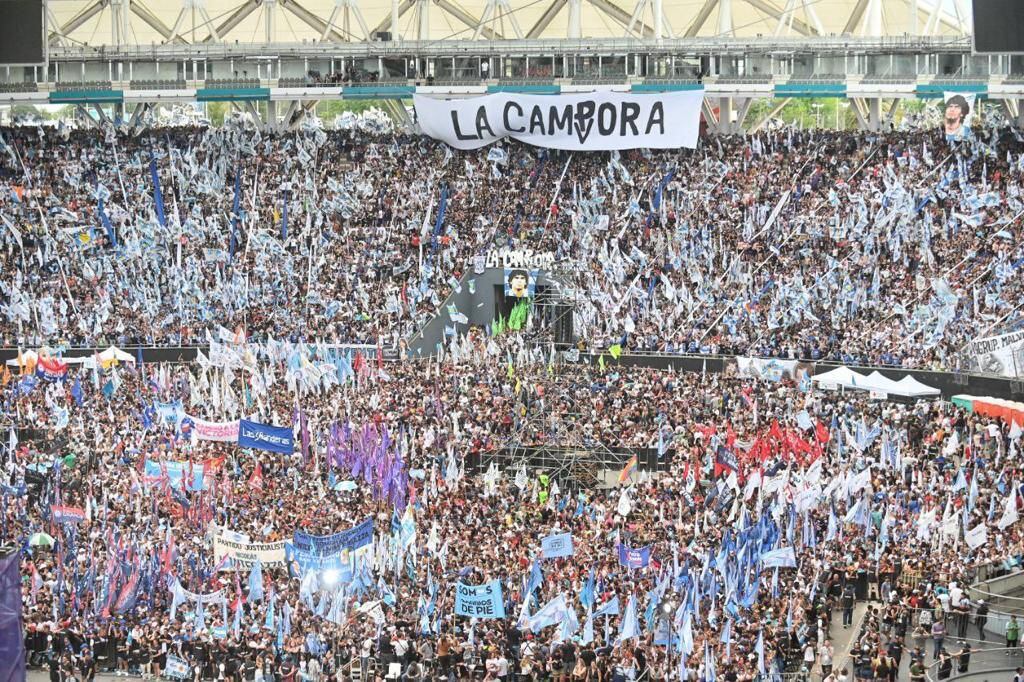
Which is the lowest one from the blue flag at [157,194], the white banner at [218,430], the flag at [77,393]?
the white banner at [218,430]

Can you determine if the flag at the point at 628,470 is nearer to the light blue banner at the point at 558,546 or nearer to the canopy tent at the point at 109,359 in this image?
the light blue banner at the point at 558,546

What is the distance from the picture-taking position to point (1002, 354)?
36.1 m

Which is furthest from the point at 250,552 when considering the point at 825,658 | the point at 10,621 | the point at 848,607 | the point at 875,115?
the point at 875,115

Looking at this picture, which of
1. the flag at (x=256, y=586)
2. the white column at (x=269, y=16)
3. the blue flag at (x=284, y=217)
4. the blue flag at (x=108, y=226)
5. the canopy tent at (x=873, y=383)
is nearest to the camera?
the flag at (x=256, y=586)

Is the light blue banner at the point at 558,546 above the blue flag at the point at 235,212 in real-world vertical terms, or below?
below

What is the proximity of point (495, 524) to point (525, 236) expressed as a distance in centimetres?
2012

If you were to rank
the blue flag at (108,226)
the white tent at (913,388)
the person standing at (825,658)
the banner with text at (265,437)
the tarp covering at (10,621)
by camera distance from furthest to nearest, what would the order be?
1. the blue flag at (108,226)
2. the white tent at (913,388)
3. the banner with text at (265,437)
4. the person standing at (825,658)
5. the tarp covering at (10,621)

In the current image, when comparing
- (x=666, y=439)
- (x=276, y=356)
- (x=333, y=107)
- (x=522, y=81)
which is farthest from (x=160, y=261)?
(x=333, y=107)

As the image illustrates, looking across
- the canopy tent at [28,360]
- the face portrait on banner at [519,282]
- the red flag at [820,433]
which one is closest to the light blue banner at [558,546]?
the red flag at [820,433]

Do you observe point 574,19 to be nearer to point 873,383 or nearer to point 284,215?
point 284,215

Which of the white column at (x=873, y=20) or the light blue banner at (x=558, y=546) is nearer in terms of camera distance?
the light blue banner at (x=558, y=546)

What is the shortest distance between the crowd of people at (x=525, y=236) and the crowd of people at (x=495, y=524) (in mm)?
5044

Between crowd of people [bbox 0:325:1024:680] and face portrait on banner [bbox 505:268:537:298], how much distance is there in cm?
818

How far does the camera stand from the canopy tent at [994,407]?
3152 cm
